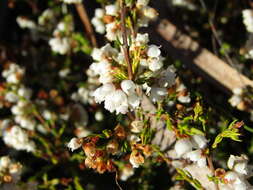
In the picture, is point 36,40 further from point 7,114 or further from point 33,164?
point 33,164

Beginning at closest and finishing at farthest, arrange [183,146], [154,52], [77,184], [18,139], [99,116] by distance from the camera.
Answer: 1. [154,52]
2. [183,146]
3. [77,184]
4. [18,139]
5. [99,116]

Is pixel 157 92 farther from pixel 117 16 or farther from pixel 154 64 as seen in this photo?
pixel 117 16

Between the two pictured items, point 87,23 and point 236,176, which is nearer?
point 236,176

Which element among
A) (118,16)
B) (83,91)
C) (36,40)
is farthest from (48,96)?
(118,16)

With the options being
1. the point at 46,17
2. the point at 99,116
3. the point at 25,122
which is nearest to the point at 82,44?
the point at 46,17

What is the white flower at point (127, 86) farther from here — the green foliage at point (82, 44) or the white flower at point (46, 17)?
the white flower at point (46, 17)

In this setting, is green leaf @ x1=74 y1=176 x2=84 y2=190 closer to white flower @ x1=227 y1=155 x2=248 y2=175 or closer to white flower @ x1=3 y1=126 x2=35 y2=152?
white flower @ x1=3 y1=126 x2=35 y2=152

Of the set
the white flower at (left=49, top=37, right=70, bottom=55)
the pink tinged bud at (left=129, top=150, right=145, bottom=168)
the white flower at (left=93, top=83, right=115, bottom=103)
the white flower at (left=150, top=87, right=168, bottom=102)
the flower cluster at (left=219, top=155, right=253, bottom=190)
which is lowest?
the white flower at (left=49, top=37, right=70, bottom=55)

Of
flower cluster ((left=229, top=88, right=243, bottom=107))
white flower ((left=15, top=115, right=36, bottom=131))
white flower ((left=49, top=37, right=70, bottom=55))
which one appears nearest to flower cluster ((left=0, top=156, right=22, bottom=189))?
white flower ((left=15, top=115, right=36, bottom=131))

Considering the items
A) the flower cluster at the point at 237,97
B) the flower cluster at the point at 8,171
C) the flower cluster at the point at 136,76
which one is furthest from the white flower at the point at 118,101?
the flower cluster at the point at 237,97
